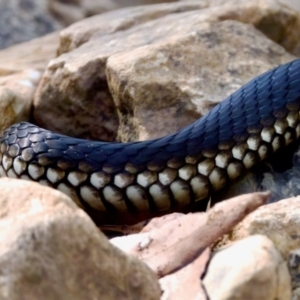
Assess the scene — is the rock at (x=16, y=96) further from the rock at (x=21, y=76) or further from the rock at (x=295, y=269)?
the rock at (x=295, y=269)

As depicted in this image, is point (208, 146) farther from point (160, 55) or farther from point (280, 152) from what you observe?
point (160, 55)

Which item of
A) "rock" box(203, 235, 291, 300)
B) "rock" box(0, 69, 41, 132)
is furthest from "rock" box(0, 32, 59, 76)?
"rock" box(203, 235, 291, 300)

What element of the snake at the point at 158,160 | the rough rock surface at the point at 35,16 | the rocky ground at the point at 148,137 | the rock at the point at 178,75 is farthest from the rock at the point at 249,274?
the rough rock surface at the point at 35,16

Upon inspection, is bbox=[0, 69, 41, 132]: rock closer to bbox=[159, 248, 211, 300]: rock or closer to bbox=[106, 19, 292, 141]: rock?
bbox=[106, 19, 292, 141]: rock

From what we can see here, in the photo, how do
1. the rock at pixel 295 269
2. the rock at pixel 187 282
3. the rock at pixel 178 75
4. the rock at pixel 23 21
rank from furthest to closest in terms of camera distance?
1. the rock at pixel 23 21
2. the rock at pixel 178 75
3. the rock at pixel 295 269
4. the rock at pixel 187 282

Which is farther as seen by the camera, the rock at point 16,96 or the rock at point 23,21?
the rock at point 23,21

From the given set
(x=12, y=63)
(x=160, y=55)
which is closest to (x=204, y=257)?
(x=160, y=55)

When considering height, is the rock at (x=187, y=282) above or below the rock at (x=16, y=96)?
above

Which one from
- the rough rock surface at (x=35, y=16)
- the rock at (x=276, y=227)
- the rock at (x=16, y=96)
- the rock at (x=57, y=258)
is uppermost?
the rock at (x=57, y=258)
